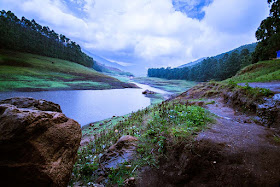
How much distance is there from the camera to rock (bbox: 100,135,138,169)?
182 inches

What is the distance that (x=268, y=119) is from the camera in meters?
5.58

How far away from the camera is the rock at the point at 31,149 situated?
2.76 meters

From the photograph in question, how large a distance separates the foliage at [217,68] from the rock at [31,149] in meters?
48.1

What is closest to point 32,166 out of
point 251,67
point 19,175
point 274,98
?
point 19,175

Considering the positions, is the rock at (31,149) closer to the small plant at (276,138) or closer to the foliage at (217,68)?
the small plant at (276,138)

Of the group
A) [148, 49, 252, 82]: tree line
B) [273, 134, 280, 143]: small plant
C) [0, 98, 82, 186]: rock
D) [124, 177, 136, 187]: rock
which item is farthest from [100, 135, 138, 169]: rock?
[148, 49, 252, 82]: tree line

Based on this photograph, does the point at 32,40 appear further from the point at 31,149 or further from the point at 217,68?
the point at 217,68

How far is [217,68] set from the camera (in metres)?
62.6

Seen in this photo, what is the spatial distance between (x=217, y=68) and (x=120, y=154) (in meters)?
70.5

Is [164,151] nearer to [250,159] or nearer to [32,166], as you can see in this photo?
[250,159]

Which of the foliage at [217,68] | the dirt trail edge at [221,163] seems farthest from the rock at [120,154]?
the foliage at [217,68]

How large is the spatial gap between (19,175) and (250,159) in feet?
18.5

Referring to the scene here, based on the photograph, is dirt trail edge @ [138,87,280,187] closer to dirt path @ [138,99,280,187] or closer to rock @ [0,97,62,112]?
dirt path @ [138,99,280,187]

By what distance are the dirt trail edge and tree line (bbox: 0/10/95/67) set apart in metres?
69.5
